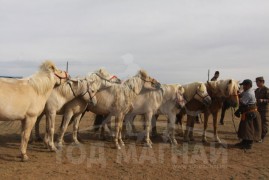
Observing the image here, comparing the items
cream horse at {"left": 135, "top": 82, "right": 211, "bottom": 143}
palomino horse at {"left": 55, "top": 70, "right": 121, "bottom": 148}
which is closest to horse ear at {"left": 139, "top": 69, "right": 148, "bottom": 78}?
palomino horse at {"left": 55, "top": 70, "right": 121, "bottom": 148}

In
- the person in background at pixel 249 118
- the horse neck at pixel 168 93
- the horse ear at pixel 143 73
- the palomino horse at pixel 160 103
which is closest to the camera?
the person in background at pixel 249 118

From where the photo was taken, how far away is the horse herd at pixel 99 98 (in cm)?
613

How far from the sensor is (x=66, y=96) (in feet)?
24.7

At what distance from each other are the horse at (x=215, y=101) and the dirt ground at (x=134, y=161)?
0.47 meters

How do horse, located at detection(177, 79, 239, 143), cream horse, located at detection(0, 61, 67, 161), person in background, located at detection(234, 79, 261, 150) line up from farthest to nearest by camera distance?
horse, located at detection(177, 79, 239, 143) < person in background, located at detection(234, 79, 261, 150) < cream horse, located at detection(0, 61, 67, 161)

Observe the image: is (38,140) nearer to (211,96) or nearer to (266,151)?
(211,96)

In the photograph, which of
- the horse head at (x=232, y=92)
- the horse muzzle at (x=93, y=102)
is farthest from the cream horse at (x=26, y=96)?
the horse head at (x=232, y=92)

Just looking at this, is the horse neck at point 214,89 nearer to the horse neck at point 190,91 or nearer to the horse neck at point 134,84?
the horse neck at point 190,91

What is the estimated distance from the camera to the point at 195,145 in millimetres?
8781

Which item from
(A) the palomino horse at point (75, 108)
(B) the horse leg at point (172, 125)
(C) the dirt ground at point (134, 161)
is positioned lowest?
(C) the dirt ground at point (134, 161)

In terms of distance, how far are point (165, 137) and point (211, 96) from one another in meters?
1.94

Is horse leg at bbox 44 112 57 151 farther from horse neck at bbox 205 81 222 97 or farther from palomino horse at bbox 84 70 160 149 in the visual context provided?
horse neck at bbox 205 81 222 97

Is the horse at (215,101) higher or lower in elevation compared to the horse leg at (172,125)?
higher

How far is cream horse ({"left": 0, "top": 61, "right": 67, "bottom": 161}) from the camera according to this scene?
19.1 feet
